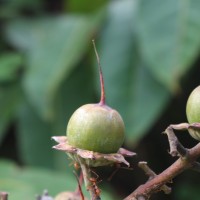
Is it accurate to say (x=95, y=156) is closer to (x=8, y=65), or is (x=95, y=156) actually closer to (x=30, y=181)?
(x=30, y=181)

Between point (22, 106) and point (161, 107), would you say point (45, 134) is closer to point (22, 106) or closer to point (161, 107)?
point (22, 106)

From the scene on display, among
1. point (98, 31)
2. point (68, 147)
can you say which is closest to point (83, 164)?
point (68, 147)

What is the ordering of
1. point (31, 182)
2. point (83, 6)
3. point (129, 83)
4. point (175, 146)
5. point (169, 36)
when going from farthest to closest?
point (83, 6) < point (129, 83) < point (169, 36) < point (31, 182) < point (175, 146)

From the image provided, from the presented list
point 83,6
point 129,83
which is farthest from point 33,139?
point 83,6

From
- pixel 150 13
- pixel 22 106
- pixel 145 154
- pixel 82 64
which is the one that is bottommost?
pixel 145 154

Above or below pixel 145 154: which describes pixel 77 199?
above

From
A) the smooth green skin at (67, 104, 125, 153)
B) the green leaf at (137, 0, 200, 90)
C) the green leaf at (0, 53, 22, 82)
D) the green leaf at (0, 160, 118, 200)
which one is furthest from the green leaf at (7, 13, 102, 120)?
the smooth green skin at (67, 104, 125, 153)

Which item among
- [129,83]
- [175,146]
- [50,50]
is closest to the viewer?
[175,146]
